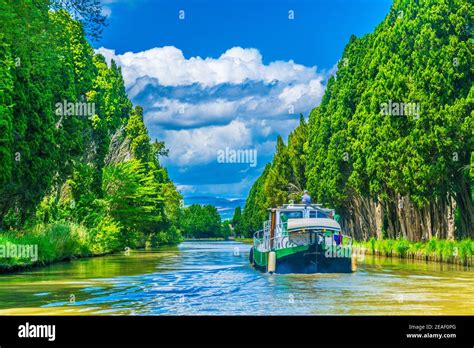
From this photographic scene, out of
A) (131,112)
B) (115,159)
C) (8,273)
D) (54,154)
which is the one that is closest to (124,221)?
(115,159)

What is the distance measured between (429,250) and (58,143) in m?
20.7

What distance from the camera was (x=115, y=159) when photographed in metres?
66.5

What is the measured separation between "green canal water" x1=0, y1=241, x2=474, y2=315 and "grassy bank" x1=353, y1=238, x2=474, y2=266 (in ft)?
6.52

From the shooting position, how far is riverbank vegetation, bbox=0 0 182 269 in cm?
2450

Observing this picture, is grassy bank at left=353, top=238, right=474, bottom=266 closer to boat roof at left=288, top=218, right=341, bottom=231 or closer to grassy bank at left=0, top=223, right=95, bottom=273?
boat roof at left=288, top=218, right=341, bottom=231

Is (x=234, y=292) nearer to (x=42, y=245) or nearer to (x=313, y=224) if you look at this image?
(x=313, y=224)

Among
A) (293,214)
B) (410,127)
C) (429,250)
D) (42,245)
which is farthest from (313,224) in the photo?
(42,245)

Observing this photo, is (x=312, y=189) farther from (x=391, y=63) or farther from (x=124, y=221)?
(x=391, y=63)

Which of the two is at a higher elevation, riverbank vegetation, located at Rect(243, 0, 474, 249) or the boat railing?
riverbank vegetation, located at Rect(243, 0, 474, 249)

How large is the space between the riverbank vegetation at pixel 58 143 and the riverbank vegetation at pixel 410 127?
17343 millimetres

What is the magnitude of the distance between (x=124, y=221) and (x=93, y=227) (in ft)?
37.2

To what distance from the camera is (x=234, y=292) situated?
23.9m

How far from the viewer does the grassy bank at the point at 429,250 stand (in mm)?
36031

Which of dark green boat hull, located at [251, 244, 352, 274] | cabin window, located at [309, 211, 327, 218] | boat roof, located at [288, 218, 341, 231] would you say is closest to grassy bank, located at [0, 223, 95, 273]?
dark green boat hull, located at [251, 244, 352, 274]
